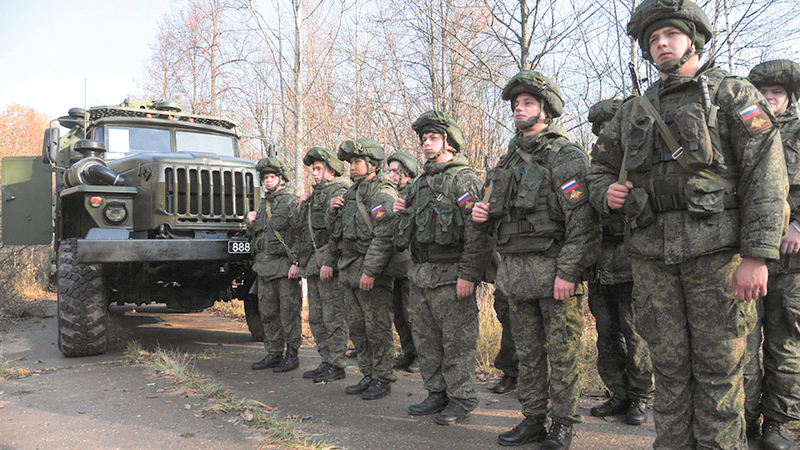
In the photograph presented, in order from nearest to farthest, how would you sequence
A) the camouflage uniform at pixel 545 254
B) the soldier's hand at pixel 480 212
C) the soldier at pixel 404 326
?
the camouflage uniform at pixel 545 254 < the soldier's hand at pixel 480 212 < the soldier at pixel 404 326

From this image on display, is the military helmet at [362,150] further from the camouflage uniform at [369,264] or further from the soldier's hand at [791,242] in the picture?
the soldier's hand at [791,242]

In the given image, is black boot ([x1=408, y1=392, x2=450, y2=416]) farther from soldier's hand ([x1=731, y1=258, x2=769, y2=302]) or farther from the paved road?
soldier's hand ([x1=731, y1=258, x2=769, y2=302])

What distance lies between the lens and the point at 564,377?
2.82 meters

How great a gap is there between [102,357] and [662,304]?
16.9 feet

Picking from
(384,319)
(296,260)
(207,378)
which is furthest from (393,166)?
(207,378)

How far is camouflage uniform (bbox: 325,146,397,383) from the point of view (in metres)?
3.98

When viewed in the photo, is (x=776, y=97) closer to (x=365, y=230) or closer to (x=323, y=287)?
(x=365, y=230)

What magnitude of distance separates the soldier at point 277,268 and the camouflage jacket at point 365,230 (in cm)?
68

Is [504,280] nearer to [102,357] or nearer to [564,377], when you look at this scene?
[564,377]

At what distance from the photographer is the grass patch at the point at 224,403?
3021 mm

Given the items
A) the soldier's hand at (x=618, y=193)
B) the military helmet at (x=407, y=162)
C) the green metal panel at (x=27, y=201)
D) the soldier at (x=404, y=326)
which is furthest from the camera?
the green metal panel at (x=27, y=201)

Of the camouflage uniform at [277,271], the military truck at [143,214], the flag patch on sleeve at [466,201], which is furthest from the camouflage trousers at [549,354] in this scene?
the military truck at [143,214]

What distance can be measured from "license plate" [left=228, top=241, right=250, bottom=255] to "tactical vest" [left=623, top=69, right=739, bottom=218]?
3.85m

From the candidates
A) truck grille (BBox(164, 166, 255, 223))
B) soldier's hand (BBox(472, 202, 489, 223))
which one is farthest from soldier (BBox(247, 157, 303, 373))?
soldier's hand (BBox(472, 202, 489, 223))
